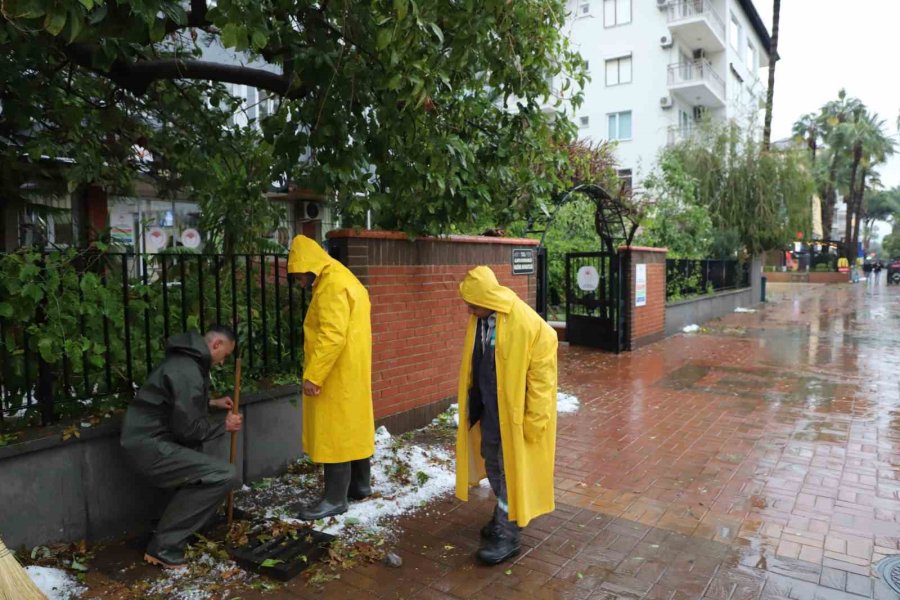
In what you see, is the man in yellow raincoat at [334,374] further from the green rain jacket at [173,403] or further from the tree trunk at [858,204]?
the tree trunk at [858,204]

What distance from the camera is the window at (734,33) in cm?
3206

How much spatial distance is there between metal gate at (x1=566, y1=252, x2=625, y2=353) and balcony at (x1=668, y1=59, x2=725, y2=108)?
19306 millimetres

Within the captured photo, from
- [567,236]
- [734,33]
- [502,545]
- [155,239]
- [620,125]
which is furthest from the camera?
[734,33]

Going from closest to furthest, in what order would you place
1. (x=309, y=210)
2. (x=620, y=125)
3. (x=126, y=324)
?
(x=126, y=324), (x=309, y=210), (x=620, y=125)

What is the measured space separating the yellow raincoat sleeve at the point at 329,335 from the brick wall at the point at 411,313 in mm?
1349

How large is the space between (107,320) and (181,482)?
112 centimetres

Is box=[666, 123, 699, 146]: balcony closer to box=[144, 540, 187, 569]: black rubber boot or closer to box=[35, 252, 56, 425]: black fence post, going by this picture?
box=[35, 252, 56, 425]: black fence post

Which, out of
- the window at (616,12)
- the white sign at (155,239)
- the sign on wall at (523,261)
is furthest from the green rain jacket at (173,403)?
the window at (616,12)

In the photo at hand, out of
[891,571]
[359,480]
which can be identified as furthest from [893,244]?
[359,480]

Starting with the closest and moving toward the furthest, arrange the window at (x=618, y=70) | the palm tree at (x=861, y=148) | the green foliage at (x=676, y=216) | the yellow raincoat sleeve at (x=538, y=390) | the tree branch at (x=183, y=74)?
the yellow raincoat sleeve at (x=538, y=390), the tree branch at (x=183, y=74), the green foliage at (x=676, y=216), the window at (x=618, y=70), the palm tree at (x=861, y=148)

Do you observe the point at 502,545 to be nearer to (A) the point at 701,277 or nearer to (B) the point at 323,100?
(B) the point at 323,100

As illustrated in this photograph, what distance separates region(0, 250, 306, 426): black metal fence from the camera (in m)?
3.57

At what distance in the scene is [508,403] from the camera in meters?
3.52

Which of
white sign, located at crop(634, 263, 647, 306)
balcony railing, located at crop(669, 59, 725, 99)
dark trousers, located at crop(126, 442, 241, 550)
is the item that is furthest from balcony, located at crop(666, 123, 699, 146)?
dark trousers, located at crop(126, 442, 241, 550)
